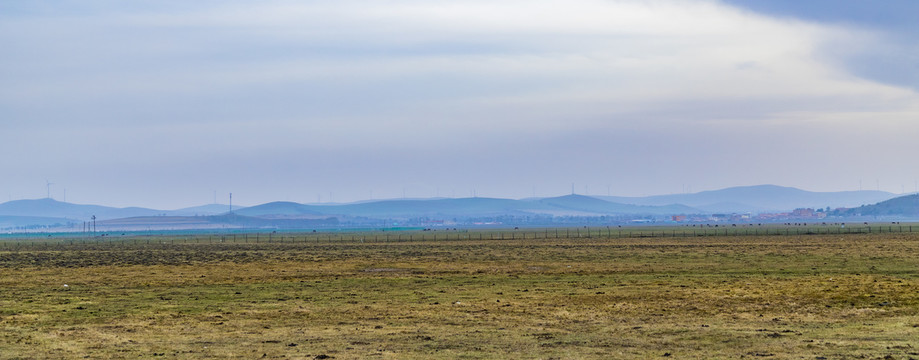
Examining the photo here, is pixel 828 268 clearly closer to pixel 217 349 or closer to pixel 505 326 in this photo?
pixel 505 326

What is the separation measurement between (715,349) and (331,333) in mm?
10852

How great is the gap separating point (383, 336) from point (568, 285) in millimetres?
17929

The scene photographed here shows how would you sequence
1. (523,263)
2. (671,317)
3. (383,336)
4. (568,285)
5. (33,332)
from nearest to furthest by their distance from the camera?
(383,336), (33,332), (671,317), (568,285), (523,263)

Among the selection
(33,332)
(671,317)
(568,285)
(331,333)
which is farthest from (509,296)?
(33,332)

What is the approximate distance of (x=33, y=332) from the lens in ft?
88.8

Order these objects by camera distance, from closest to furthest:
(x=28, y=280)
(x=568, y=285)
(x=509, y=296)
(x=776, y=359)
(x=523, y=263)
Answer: (x=776, y=359) → (x=509, y=296) → (x=568, y=285) → (x=28, y=280) → (x=523, y=263)

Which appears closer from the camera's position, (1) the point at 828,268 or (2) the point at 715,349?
(2) the point at 715,349

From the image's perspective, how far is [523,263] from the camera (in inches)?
2496

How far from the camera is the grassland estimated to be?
22859mm

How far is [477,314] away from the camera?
30.4 m

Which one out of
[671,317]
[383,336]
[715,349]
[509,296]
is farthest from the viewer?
[509,296]

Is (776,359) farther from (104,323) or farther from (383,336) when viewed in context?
(104,323)

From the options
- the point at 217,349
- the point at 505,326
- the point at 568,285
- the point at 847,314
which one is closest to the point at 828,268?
the point at 568,285

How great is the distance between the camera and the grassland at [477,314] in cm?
2286
